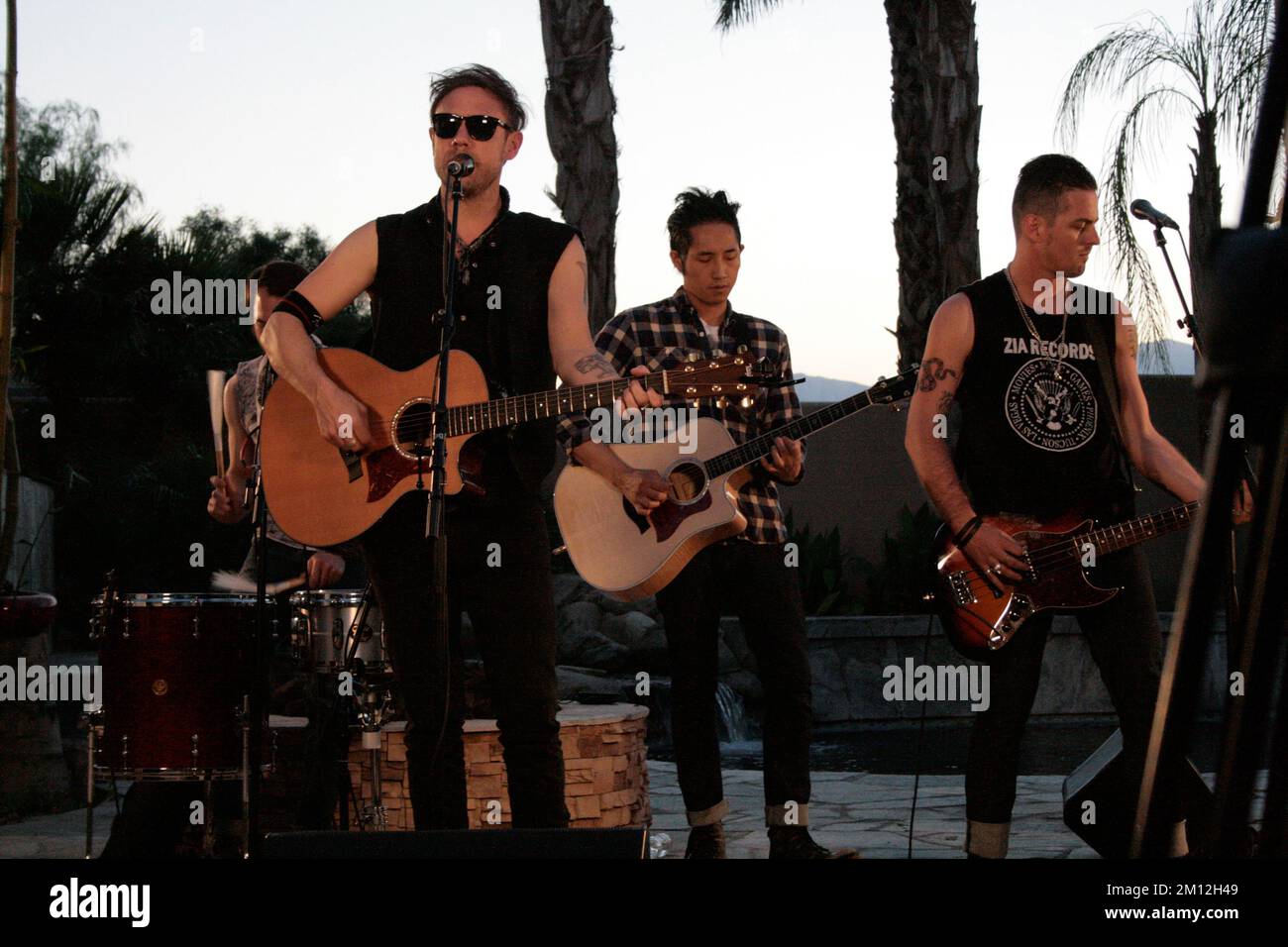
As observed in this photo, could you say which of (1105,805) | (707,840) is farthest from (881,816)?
(1105,805)

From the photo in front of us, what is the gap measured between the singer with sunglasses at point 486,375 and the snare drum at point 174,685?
1.14 metres

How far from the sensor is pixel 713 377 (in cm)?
414

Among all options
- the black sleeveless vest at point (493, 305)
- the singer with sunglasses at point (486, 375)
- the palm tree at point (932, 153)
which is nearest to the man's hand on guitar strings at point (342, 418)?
the singer with sunglasses at point (486, 375)

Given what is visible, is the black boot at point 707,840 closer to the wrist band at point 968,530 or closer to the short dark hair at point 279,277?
the wrist band at point 968,530

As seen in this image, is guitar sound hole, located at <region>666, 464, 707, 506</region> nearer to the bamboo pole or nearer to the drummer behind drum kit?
the drummer behind drum kit

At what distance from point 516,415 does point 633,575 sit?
116 centimetres

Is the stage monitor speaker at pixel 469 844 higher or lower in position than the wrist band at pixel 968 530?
lower

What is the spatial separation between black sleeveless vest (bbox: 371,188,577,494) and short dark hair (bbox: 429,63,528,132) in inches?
10.8

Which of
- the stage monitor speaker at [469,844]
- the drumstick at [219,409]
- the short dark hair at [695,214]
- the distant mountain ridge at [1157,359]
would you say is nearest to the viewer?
the stage monitor speaker at [469,844]

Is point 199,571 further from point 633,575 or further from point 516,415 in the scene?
point 516,415

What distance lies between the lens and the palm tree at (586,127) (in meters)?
10.6

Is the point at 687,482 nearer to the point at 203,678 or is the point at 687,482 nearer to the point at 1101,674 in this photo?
the point at 1101,674
